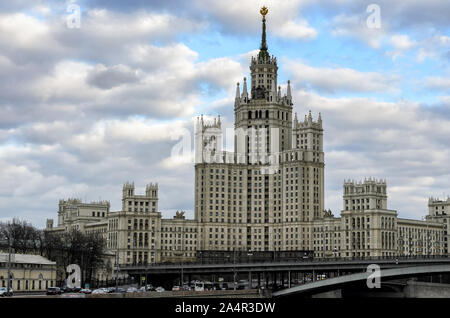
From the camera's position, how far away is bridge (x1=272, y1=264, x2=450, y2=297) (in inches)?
4761

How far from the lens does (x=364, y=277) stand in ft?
429

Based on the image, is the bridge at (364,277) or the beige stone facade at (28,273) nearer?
the bridge at (364,277)

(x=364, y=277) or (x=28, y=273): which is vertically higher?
(x=364, y=277)

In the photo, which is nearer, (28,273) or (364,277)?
(364,277)

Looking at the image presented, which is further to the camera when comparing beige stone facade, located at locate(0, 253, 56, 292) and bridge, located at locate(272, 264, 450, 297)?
beige stone facade, located at locate(0, 253, 56, 292)

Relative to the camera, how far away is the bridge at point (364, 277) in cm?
12094
